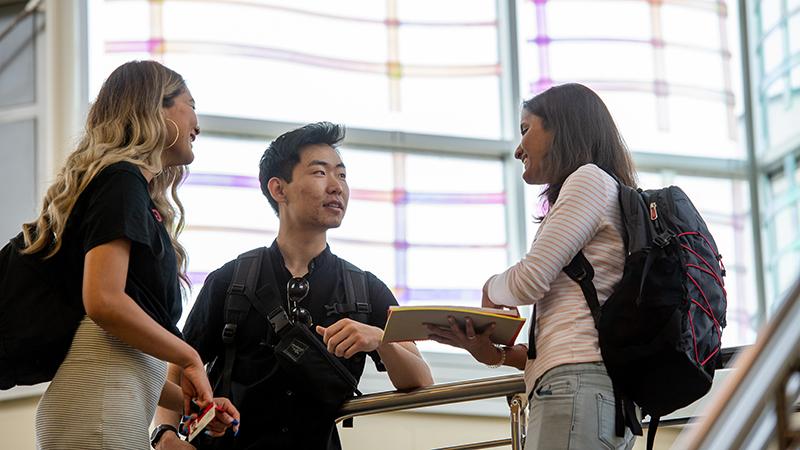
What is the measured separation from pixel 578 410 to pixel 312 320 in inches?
55.0

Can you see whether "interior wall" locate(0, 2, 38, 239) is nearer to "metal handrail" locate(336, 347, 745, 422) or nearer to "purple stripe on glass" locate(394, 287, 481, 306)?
"purple stripe on glass" locate(394, 287, 481, 306)

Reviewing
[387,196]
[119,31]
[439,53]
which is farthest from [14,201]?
[439,53]

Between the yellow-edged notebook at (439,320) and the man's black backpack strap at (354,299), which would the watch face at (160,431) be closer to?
the man's black backpack strap at (354,299)

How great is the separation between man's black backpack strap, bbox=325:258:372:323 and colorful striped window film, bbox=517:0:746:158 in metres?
3.00

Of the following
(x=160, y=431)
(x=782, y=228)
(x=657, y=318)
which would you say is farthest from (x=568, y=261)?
(x=782, y=228)

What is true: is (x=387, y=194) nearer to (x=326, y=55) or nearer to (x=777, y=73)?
(x=326, y=55)

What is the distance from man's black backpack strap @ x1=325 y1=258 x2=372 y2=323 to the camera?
14.6 feet

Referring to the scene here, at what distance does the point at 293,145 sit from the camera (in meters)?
5.01

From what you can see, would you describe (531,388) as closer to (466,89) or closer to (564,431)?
(564,431)

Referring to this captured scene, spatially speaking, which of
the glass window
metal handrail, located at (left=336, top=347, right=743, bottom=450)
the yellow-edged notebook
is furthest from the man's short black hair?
the glass window

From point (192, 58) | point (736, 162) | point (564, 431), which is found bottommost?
point (564, 431)

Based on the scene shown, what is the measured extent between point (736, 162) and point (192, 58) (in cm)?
298

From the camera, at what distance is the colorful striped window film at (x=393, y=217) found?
669cm

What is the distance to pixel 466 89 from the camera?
23.8ft
